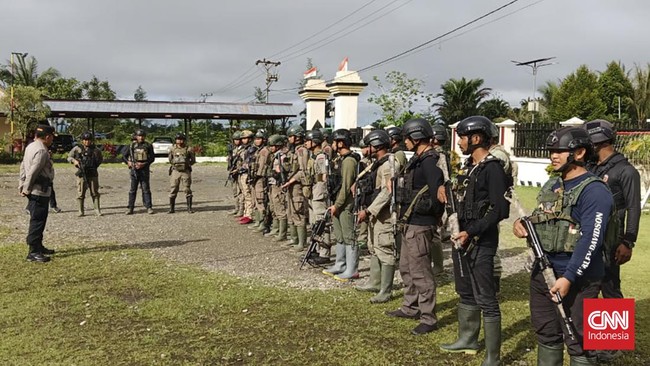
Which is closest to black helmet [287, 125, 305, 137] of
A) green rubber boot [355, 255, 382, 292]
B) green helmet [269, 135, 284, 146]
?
green helmet [269, 135, 284, 146]

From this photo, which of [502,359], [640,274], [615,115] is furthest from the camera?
[615,115]

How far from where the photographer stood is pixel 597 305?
3.14 metres

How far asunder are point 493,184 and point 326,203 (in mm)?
3858

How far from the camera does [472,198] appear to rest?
154 inches

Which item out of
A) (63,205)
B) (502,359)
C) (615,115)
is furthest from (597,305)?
(615,115)

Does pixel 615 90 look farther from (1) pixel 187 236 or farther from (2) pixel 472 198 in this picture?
(2) pixel 472 198

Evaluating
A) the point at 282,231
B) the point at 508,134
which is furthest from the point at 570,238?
the point at 508,134

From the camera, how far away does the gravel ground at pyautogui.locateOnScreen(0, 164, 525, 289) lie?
7215mm

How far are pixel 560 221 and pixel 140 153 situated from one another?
33.2ft

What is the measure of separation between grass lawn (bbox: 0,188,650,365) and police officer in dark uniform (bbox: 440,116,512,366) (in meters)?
0.50

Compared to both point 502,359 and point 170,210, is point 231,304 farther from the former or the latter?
point 170,210

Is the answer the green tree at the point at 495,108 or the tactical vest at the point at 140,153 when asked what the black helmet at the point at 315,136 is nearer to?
the tactical vest at the point at 140,153

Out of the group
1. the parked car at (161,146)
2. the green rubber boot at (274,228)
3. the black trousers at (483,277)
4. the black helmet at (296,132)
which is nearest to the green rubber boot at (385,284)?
the black trousers at (483,277)

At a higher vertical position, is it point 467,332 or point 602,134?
point 602,134
